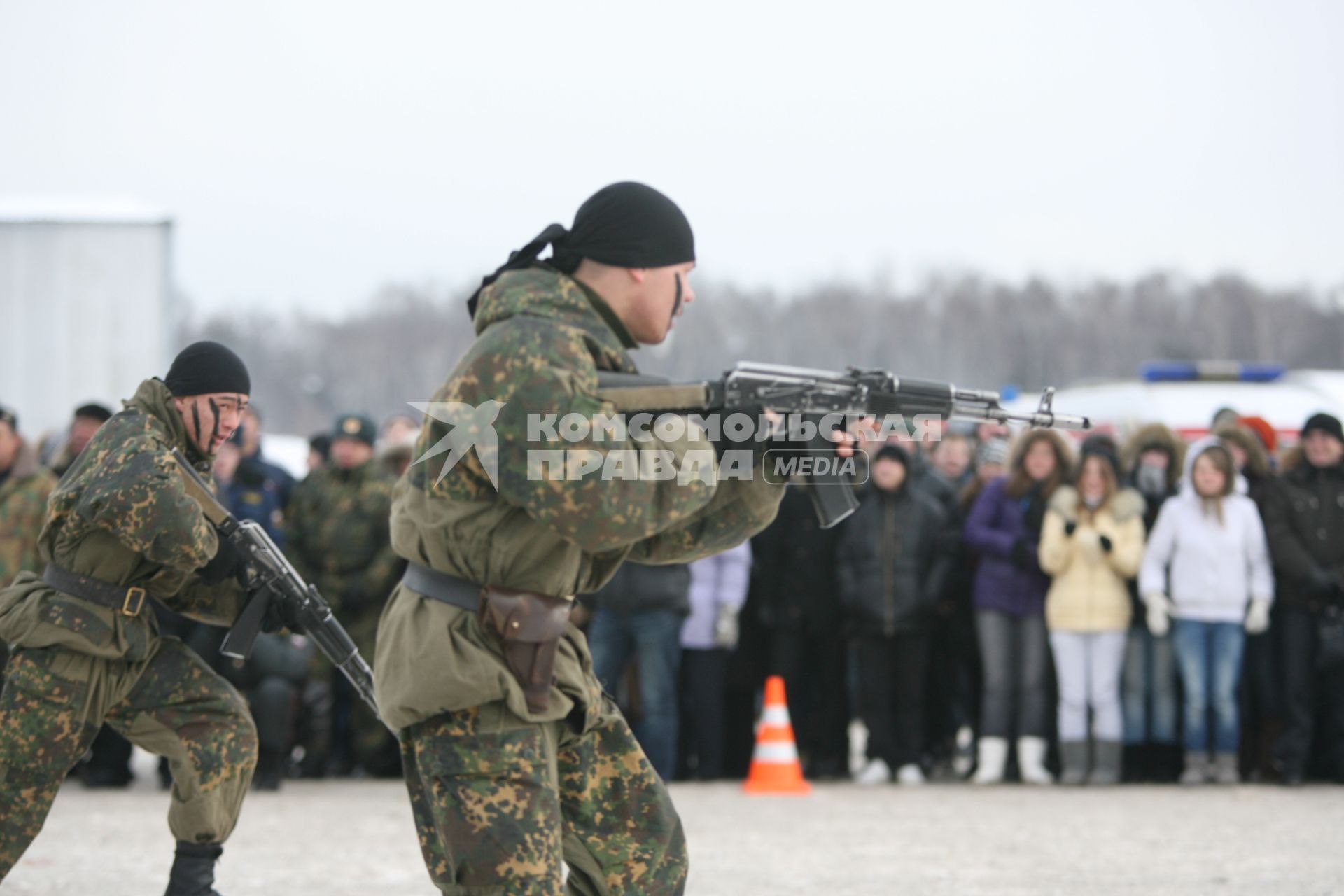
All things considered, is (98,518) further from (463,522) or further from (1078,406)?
(1078,406)

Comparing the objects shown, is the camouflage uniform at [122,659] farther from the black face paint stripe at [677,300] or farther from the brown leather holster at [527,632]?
the black face paint stripe at [677,300]

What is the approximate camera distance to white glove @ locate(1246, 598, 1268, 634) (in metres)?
9.19

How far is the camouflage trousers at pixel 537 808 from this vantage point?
11.2 feet

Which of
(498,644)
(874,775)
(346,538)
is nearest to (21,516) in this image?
(346,538)

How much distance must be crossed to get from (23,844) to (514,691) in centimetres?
230

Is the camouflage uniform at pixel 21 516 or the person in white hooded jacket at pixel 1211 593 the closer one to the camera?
the camouflage uniform at pixel 21 516

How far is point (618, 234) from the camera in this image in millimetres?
3662

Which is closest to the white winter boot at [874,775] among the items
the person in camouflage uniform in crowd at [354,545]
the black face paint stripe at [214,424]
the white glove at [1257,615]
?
the white glove at [1257,615]

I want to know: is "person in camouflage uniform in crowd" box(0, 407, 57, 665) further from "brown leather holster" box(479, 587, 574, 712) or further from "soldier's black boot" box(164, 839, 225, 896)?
"brown leather holster" box(479, 587, 574, 712)

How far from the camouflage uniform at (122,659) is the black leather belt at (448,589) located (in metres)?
1.70

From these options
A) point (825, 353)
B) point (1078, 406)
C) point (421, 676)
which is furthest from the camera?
point (825, 353)

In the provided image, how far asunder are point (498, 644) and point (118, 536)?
2038 mm

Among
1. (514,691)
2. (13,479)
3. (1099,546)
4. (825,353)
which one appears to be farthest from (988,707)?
(825,353)

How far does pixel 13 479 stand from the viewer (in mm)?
8914
